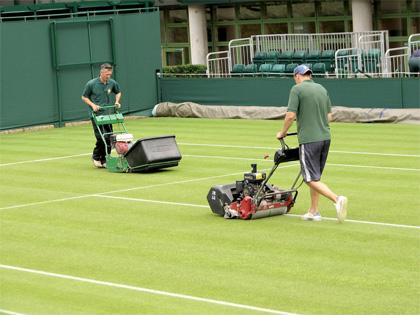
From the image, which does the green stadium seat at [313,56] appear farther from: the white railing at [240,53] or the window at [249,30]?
the window at [249,30]

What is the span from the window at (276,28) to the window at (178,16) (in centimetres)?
429

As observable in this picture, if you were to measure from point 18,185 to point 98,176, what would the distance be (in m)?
1.56

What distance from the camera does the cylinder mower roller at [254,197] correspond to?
52.2 feet

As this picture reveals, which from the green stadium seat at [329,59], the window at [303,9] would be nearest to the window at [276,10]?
the window at [303,9]

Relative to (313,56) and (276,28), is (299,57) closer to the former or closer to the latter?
(313,56)

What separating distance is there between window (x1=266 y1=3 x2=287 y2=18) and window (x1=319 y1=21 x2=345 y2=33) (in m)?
1.81

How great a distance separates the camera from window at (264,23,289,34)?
4388 cm

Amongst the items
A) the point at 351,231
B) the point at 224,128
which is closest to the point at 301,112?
the point at 351,231

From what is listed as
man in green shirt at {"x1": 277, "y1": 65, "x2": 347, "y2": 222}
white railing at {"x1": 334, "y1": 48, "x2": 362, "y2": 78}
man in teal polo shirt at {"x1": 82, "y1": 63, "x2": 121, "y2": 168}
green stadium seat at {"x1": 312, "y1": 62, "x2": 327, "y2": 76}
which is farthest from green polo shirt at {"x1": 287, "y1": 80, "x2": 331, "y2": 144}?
green stadium seat at {"x1": 312, "y1": 62, "x2": 327, "y2": 76}

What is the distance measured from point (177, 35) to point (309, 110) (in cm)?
3275

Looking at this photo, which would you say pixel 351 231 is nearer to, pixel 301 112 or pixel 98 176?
pixel 301 112

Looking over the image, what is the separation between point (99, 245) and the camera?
14.8 meters

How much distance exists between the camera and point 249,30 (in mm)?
44969

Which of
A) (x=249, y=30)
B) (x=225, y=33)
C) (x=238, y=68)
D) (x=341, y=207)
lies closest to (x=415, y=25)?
(x=238, y=68)
